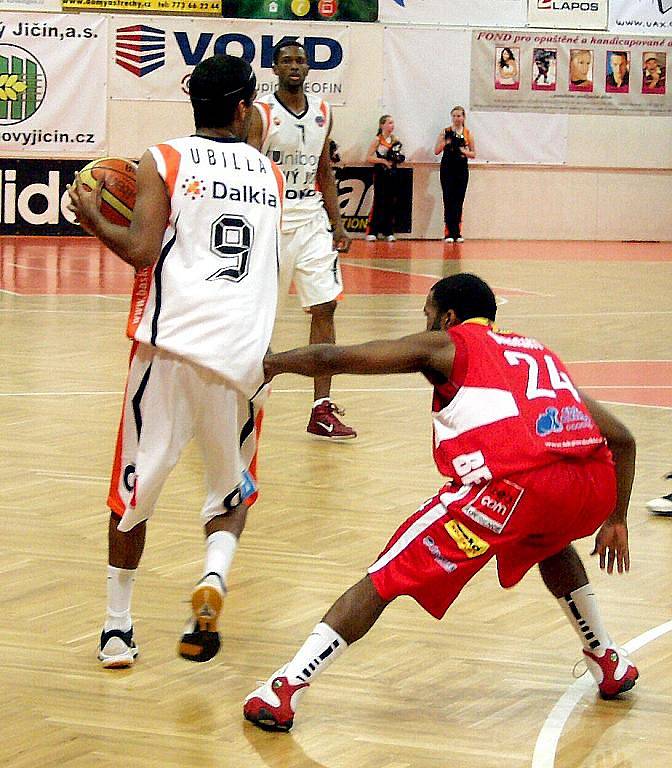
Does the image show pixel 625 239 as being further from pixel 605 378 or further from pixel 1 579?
pixel 1 579

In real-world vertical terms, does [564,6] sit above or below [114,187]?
above

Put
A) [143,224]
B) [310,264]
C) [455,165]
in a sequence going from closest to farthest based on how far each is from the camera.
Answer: [143,224]
[310,264]
[455,165]

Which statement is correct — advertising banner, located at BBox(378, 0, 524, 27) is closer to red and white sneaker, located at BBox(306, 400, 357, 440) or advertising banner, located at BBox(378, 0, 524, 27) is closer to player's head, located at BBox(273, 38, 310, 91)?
player's head, located at BBox(273, 38, 310, 91)

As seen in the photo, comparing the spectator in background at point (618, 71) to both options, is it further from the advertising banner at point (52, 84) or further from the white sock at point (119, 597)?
the white sock at point (119, 597)

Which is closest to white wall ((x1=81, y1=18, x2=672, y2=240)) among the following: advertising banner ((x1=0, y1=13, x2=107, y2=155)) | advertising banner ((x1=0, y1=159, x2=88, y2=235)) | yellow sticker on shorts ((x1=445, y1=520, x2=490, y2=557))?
advertising banner ((x1=0, y1=13, x2=107, y2=155))

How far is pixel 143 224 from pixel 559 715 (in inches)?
69.3

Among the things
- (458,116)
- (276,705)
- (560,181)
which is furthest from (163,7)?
(276,705)

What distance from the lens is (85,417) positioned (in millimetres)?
7977

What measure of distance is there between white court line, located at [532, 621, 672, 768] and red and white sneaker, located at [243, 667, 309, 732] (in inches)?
24.9

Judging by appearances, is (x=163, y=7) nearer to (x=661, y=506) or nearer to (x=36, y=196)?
(x=36, y=196)

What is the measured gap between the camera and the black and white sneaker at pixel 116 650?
4.14 metres

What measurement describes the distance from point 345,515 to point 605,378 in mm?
4021

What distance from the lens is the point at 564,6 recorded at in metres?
23.2

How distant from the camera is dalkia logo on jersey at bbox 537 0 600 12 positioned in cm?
2311
